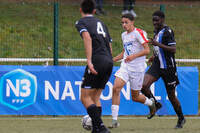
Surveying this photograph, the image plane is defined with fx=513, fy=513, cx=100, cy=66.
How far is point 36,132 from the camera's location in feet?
26.4

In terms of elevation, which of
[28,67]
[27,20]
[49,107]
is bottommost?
[49,107]

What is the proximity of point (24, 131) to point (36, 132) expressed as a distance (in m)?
0.25

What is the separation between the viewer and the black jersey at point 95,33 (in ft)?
22.6

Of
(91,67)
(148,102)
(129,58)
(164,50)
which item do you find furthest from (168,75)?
(91,67)

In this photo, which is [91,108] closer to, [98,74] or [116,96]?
[98,74]

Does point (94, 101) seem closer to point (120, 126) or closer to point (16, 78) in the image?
point (120, 126)

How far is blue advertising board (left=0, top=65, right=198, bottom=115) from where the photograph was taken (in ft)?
33.6

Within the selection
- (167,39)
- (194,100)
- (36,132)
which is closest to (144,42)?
(167,39)

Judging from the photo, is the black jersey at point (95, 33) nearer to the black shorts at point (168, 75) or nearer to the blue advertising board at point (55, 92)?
the black shorts at point (168, 75)

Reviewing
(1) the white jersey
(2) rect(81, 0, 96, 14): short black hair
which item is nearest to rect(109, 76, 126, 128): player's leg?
(1) the white jersey

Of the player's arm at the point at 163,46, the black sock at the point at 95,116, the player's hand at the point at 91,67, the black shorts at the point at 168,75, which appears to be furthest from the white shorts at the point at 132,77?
the player's hand at the point at 91,67

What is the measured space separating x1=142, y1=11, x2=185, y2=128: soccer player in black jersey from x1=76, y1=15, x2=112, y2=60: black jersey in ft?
5.17

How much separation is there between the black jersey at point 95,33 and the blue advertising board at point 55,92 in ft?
11.2

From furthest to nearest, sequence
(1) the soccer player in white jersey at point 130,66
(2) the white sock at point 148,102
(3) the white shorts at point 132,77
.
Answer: (2) the white sock at point 148,102 < (3) the white shorts at point 132,77 < (1) the soccer player in white jersey at point 130,66
